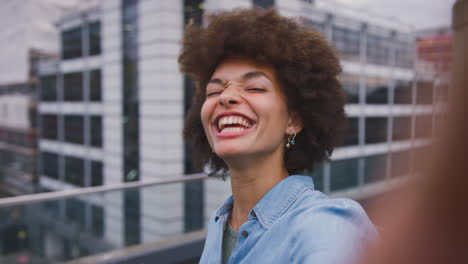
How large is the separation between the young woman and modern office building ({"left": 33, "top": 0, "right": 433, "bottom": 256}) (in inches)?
11.3

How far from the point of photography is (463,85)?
13.1 inches

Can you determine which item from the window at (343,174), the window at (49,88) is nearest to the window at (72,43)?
the window at (49,88)

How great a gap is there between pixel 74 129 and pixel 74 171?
10.3 ft

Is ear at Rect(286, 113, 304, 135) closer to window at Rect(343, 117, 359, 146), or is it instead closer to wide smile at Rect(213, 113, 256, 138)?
wide smile at Rect(213, 113, 256, 138)

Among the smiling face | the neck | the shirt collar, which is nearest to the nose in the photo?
the smiling face

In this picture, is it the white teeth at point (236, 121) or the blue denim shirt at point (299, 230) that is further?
the white teeth at point (236, 121)

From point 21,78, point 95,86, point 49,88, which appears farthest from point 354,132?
point 21,78

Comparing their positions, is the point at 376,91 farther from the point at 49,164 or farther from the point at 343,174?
the point at 49,164

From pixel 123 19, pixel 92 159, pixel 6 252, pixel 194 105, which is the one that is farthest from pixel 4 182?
pixel 194 105

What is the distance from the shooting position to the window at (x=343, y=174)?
7.27 meters

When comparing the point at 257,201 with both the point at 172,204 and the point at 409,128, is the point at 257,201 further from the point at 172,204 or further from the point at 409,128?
the point at 172,204

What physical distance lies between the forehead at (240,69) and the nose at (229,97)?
6cm

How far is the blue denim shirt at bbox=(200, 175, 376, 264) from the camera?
3.01 feet

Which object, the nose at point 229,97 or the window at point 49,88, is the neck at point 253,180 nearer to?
the nose at point 229,97
